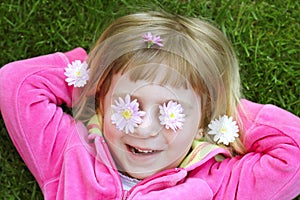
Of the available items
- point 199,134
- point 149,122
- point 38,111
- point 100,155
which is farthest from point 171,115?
point 38,111

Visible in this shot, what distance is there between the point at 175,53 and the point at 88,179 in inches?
17.2

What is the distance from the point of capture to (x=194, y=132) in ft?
6.08

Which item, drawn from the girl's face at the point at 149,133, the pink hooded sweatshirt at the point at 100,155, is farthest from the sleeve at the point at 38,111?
the girl's face at the point at 149,133

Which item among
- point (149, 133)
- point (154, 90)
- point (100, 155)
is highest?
point (154, 90)

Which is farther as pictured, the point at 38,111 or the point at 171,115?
the point at 38,111

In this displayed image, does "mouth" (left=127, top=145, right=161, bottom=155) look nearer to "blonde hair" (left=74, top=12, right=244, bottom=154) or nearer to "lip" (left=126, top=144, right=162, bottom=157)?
"lip" (left=126, top=144, right=162, bottom=157)

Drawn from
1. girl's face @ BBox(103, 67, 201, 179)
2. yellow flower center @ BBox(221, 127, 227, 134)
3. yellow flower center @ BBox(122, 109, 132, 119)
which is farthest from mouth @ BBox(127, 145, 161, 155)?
yellow flower center @ BBox(221, 127, 227, 134)

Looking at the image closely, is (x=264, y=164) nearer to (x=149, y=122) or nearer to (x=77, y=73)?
(x=149, y=122)

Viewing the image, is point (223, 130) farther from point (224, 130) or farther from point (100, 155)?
point (100, 155)

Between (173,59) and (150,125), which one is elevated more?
(173,59)

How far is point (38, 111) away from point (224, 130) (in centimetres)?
53

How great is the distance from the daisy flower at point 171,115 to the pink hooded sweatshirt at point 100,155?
175 mm

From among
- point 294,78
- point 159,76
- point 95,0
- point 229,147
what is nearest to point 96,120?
point 159,76

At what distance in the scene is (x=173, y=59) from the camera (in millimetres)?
1760
